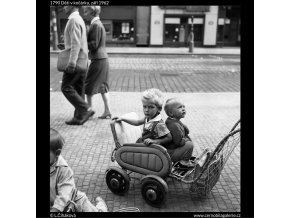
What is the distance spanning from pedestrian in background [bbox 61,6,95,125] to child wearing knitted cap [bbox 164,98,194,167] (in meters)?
2.04

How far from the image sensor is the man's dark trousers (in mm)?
5323

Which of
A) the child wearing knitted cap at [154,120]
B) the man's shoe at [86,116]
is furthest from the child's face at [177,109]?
the man's shoe at [86,116]

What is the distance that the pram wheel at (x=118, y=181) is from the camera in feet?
10.7

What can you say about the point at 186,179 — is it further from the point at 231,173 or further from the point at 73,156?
the point at 73,156

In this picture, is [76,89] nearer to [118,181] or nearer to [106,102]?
[106,102]

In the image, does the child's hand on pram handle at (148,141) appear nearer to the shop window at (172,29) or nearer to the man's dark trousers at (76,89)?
the man's dark trousers at (76,89)

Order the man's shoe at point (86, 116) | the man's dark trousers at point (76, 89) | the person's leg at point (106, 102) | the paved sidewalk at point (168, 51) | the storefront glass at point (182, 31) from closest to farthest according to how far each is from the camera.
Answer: the man's dark trousers at point (76, 89) < the man's shoe at point (86, 116) < the person's leg at point (106, 102) < the paved sidewalk at point (168, 51) < the storefront glass at point (182, 31)

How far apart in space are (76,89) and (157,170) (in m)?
2.85

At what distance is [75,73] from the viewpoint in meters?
5.29

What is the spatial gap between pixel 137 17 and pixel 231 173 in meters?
17.9

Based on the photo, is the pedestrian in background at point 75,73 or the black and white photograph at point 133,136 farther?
the pedestrian in background at point 75,73

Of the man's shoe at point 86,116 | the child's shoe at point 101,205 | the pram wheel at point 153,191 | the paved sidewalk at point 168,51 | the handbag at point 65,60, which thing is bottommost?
the child's shoe at point 101,205
